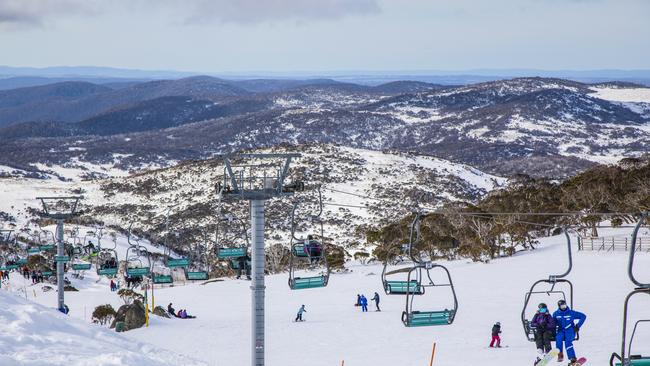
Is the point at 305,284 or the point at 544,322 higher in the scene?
the point at 544,322

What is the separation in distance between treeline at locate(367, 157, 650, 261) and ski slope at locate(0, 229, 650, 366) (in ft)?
7.10

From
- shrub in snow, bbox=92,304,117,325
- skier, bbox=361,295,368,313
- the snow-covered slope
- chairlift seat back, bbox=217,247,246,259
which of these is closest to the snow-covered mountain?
skier, bbox=361,295,368,313

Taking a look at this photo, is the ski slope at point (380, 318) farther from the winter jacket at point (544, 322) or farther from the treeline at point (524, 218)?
the winter jacket at point (544, 322)

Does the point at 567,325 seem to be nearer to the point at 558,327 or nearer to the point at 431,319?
the point at 558,327

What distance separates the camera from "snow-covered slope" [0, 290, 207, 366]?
14.3 metres

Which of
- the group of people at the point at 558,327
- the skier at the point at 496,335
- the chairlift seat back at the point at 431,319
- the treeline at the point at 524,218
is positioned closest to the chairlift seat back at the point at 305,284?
the skier at the point at 496,335

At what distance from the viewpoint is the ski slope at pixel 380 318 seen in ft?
83.8

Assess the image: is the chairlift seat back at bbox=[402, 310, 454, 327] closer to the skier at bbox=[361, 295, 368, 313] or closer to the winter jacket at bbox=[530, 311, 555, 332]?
the winter jacket at bbox=[530, 311, 555, 332]

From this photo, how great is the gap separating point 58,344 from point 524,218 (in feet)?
168

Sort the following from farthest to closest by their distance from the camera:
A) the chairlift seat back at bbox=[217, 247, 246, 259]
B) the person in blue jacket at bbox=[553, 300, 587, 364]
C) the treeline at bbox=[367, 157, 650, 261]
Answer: the treeline at bbox=[367, 157, 650, 261], the chairlift seat back at bbox=[217, 247, 246, 259], the person in blue jacket at bbox=[553, 300, 587, 364]

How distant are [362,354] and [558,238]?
127 feet

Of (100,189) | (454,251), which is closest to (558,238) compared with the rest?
(454,251)

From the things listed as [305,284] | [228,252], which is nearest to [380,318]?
[228,252]

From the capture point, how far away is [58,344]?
1590 cm
